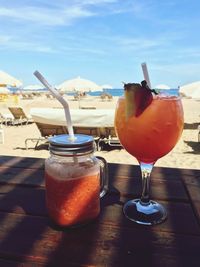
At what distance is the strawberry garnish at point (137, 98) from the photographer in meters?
0.82

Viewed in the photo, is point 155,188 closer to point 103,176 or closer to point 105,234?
point 103,176

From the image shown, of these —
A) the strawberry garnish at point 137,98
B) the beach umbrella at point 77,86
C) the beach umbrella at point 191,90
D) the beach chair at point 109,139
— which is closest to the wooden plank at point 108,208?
the strawberry garnish at point 137,98

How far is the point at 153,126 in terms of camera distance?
2.82 feet

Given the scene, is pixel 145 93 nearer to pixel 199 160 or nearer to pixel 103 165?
pixel 103 165

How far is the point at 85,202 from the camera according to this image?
2.85 ft

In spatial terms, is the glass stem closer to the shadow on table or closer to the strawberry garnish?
the strawberry garnish

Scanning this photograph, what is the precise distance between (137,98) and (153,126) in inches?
3.5

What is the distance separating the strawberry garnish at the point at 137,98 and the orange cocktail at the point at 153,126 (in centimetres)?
1

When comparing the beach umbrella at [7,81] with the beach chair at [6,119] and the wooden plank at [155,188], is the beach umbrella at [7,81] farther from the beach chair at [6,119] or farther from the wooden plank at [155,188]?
the wooden plank at [155,188]

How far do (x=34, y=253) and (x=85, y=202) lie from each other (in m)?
0.20

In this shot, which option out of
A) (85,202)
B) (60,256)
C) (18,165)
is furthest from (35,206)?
(18,165)

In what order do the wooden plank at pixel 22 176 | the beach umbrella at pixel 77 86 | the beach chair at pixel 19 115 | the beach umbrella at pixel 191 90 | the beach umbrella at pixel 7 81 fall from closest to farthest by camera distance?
the wooden plank at pixel 22 176 → the beach chair at pixel 19 115 → the beach umbrella at pixel 191 90 → the beach umbrella at pixel 7 81 → the beach umbrella at pixel 77 86

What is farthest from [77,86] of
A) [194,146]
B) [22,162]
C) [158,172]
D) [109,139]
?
Answer: [158,172]

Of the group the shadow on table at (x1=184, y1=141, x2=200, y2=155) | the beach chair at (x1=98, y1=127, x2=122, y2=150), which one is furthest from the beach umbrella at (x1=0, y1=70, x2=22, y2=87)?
the shadow on table at (x1=184, y1=141, x2=200, y2=155)
